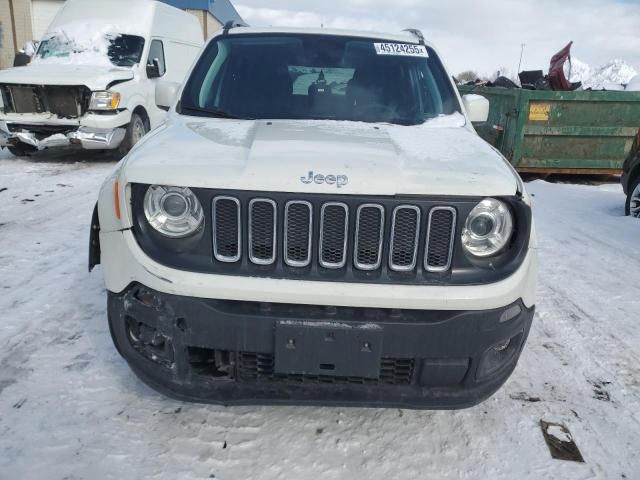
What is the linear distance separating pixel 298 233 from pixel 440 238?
547 millimetres

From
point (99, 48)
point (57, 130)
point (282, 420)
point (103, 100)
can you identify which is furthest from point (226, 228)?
point (99, 48)

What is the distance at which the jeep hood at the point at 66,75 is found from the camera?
7.86 metres

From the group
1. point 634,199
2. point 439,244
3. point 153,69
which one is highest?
point 439,244

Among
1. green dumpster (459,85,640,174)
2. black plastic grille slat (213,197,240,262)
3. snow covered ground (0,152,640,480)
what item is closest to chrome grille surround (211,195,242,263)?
black plastic grille slat (213,197,240,262)

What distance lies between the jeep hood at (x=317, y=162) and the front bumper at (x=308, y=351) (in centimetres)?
46

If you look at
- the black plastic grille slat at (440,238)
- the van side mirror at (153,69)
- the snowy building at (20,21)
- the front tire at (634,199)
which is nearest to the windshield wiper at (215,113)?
the black plastic grille slat at (440,238)

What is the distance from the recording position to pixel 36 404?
239 centimetres

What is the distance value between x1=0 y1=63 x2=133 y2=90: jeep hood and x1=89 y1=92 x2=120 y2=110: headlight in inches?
4.3

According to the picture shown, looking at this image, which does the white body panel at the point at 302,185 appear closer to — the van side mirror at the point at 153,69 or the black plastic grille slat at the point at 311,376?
the black plastic grille slat at the point at 311,376

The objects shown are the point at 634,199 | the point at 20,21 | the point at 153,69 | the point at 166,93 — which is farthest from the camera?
the point at 20,21

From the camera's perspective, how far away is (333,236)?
197 cm

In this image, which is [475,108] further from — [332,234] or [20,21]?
[20,21]

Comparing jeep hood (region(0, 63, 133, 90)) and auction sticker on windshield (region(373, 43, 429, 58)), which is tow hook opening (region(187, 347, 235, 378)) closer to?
auction sticker on windshield (region(373, 43, 429, 58))

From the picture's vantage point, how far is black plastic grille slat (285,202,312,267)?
6.35 feet
